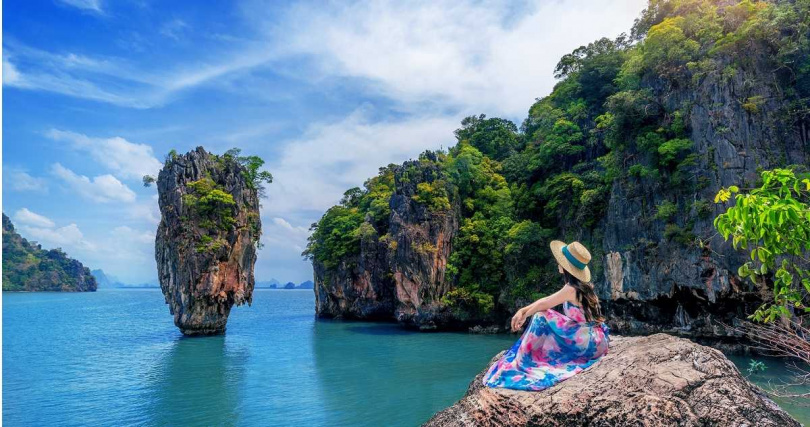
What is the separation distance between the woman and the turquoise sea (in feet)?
24.6

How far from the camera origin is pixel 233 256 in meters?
26.7

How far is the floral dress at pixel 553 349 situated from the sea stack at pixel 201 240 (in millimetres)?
23331

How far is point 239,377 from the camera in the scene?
53.5 ft

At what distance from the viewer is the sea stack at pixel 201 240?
81.3ft

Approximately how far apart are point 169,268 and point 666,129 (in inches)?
1015

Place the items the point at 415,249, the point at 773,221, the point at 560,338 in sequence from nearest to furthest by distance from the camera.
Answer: the point at 773,221 → the point at 560,338 → the point at 415,249

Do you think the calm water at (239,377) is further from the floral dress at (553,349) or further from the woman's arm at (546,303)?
the woman's arm at (546,303)

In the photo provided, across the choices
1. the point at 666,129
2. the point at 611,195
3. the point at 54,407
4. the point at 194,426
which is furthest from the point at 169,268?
the point at 666,129

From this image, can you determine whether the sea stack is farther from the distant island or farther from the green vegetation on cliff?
the distant island

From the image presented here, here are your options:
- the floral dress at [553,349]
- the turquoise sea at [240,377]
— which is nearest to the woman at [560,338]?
the floral dress at [553,349]

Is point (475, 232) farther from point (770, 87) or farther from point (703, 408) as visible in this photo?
point (703, 408)

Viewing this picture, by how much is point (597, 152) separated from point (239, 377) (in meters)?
20.4

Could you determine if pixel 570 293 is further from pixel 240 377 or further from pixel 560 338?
pixel 240 377

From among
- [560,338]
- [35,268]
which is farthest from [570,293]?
[35,268]
